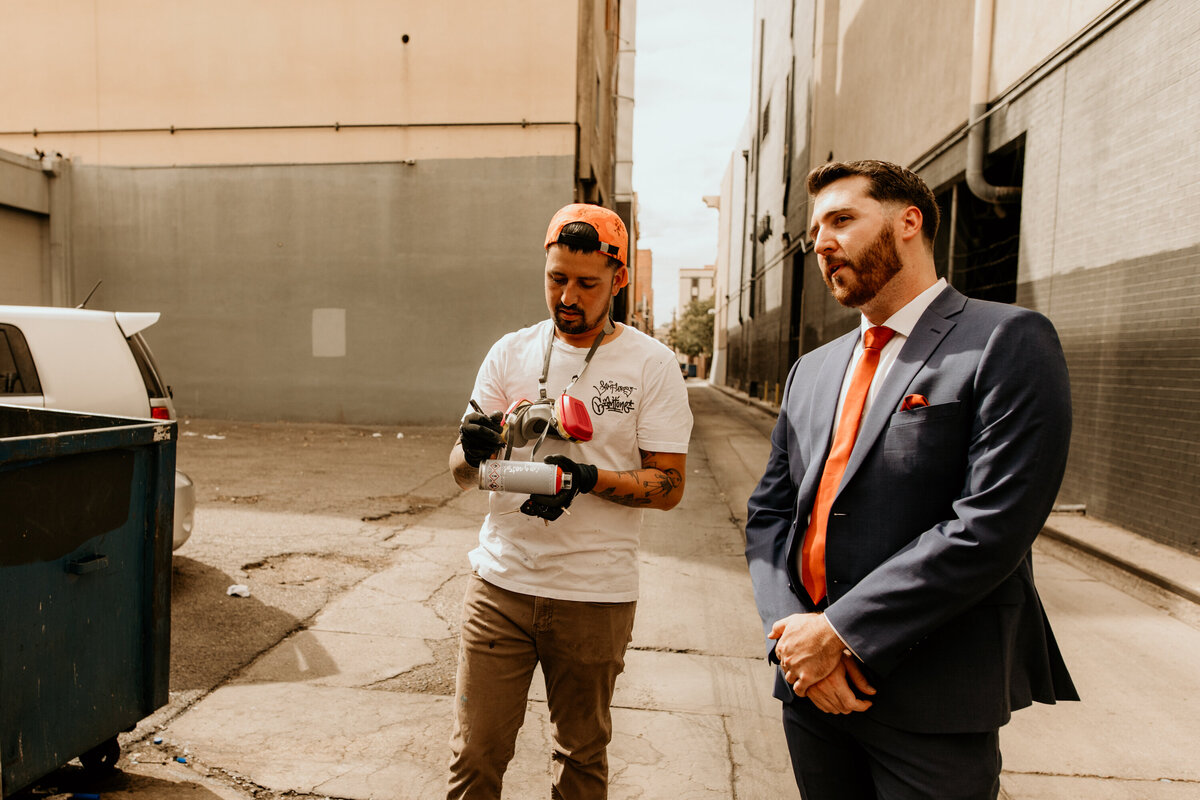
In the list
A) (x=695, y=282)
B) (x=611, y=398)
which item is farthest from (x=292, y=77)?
(x=695, y=282)

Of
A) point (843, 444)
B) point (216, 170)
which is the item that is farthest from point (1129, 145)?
point (216, 170)

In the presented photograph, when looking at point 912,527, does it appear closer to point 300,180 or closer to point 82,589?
point 82,589

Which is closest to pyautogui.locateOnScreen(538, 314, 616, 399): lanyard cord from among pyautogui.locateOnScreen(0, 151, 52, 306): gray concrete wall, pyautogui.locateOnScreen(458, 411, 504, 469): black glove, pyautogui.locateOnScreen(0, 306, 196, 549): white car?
pyautogui.locateOnScreen(458, 411, 504, 469): black glove

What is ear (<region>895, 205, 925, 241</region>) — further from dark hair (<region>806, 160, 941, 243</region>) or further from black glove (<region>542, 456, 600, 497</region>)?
black glove (<region>542, 456, 600, 497</region>)

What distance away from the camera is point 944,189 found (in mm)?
11406

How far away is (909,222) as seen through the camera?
1729mm

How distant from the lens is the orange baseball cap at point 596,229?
2141 millimetres

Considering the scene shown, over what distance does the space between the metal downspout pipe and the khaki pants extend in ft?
29.9

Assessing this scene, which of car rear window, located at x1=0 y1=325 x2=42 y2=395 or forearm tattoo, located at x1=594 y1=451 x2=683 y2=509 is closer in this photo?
forearm tattoo, located at x1=594 y1=451 x2=683 y2=509

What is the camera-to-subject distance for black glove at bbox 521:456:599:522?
199 centimetres

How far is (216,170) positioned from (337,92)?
2.72 meters

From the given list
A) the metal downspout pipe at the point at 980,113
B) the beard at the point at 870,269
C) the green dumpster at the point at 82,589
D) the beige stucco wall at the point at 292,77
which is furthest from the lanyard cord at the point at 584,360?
the beige stucco wall at the point at 292,77

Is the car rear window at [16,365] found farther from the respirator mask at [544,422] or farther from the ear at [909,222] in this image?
the ear at [909,222]

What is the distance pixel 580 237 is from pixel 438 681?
2672mm
